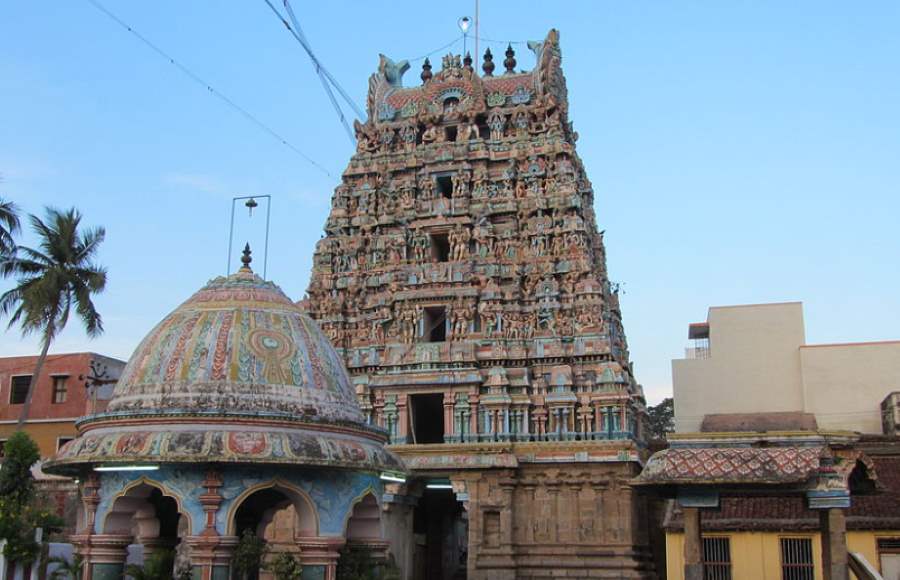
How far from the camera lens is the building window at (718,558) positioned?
2584 cm

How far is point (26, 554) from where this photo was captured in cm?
2233

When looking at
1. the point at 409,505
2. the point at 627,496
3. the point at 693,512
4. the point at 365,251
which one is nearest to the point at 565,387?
the point at 627,496

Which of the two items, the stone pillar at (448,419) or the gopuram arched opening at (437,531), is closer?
the stone pillar at (448,419)

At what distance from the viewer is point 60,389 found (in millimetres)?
40125

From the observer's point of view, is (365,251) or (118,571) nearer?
(118,571)

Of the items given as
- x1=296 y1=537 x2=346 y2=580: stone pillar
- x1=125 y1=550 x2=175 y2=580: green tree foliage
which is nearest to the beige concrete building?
x1=296 y1=537 x2=346 y2=580: stone pillar

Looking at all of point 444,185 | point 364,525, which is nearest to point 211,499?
point 364,525

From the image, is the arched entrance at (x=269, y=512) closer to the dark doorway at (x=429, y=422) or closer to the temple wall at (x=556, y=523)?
the temple wall at (x=556, y=523)

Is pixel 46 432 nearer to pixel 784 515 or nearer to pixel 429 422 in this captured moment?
pixel 429 422

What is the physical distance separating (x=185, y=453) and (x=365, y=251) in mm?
20349

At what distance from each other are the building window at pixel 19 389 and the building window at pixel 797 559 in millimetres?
30823

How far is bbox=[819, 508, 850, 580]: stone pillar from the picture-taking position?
15836 millimetres

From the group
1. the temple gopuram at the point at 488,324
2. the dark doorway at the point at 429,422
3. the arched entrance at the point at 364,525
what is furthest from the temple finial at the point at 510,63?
the arched entrance at the point at 364,525

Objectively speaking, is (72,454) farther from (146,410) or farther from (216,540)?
(216,540)
